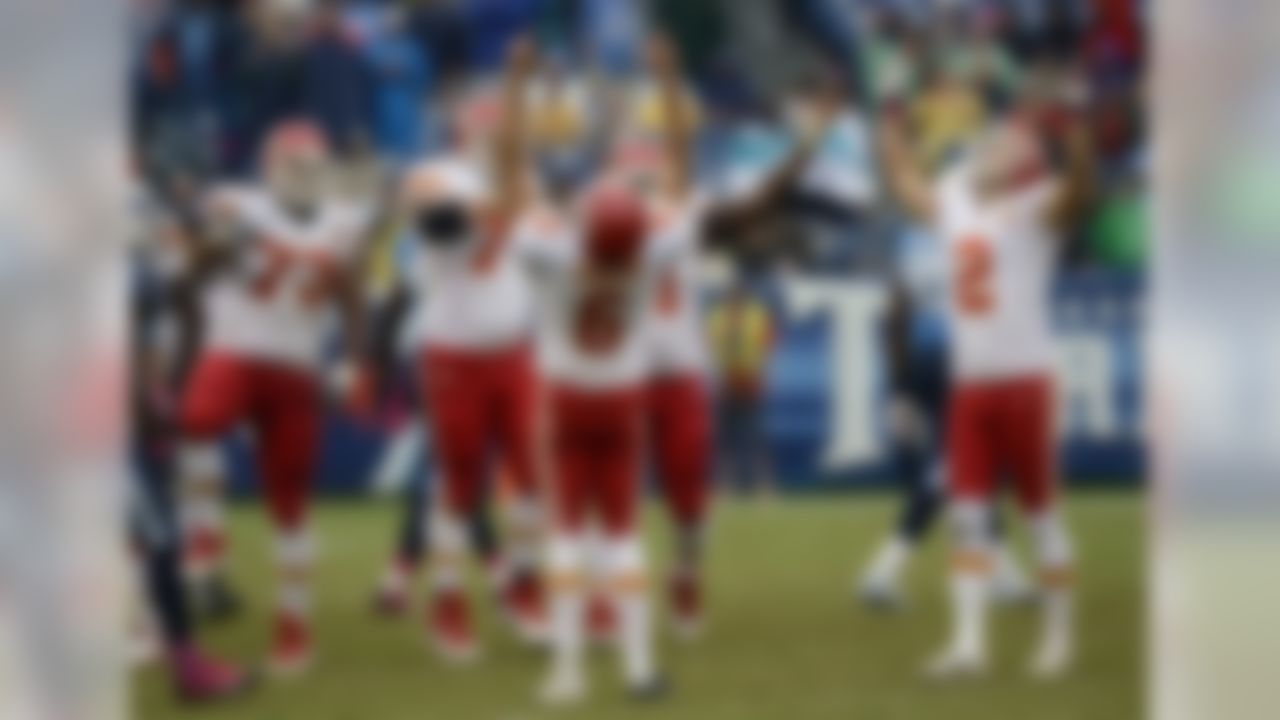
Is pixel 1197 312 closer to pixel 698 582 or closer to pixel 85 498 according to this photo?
pixel 698 582

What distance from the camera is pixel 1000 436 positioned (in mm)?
2830

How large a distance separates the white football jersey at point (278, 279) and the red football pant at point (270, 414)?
0.02m

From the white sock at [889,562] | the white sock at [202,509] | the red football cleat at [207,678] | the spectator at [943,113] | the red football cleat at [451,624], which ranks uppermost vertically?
the spectator at [943,113]

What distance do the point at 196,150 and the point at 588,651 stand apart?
83cm

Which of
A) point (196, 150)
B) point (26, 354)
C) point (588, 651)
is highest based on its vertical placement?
point (196, 150)

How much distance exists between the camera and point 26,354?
2912 millimetres

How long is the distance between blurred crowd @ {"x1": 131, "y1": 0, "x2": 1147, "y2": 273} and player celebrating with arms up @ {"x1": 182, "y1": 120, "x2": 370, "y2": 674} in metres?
0.08

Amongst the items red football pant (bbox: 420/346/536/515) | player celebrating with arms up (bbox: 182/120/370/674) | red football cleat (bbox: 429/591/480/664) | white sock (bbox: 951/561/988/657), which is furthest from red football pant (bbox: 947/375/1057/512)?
player celebrating with arms up (bbox: 182/120/370/674)

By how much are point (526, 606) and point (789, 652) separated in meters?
0.34

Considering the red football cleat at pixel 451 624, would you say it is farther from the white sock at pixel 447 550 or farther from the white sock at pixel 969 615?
the white sock at pixel 969 615

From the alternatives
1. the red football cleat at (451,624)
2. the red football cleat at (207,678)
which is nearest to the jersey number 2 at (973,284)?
the red football cleat at (451,624)

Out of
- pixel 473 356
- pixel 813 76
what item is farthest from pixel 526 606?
pixel 813 76

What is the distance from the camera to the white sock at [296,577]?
2.87m

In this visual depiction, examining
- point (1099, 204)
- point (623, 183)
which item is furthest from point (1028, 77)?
point (623, 183)
